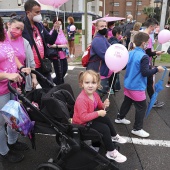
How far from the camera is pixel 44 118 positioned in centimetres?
216

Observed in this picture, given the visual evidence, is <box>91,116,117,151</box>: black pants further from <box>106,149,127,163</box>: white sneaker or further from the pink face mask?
the pink face mask

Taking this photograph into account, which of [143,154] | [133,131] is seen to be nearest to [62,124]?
[143,154]

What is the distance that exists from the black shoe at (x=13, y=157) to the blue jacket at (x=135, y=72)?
6.14ft

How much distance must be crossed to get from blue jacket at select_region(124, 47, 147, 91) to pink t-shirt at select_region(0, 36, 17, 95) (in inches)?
67.4

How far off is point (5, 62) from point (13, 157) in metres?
1.29

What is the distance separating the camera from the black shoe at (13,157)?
8.72ft

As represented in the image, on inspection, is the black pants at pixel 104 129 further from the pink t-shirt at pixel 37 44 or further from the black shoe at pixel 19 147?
the pink t-shirt at pixel 37 44

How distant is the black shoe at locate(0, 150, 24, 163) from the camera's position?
105 inches

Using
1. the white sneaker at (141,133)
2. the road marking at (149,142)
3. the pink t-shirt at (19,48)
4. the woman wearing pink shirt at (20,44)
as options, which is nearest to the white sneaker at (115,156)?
the road marking at (149,142)

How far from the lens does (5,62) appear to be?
2.23 meters

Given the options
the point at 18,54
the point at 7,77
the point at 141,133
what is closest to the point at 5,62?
the point at 7,77

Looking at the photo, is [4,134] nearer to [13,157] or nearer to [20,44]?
[13,157]

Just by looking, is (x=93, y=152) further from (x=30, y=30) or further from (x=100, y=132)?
(x=30, y=30)

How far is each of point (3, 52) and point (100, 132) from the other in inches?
54.0
